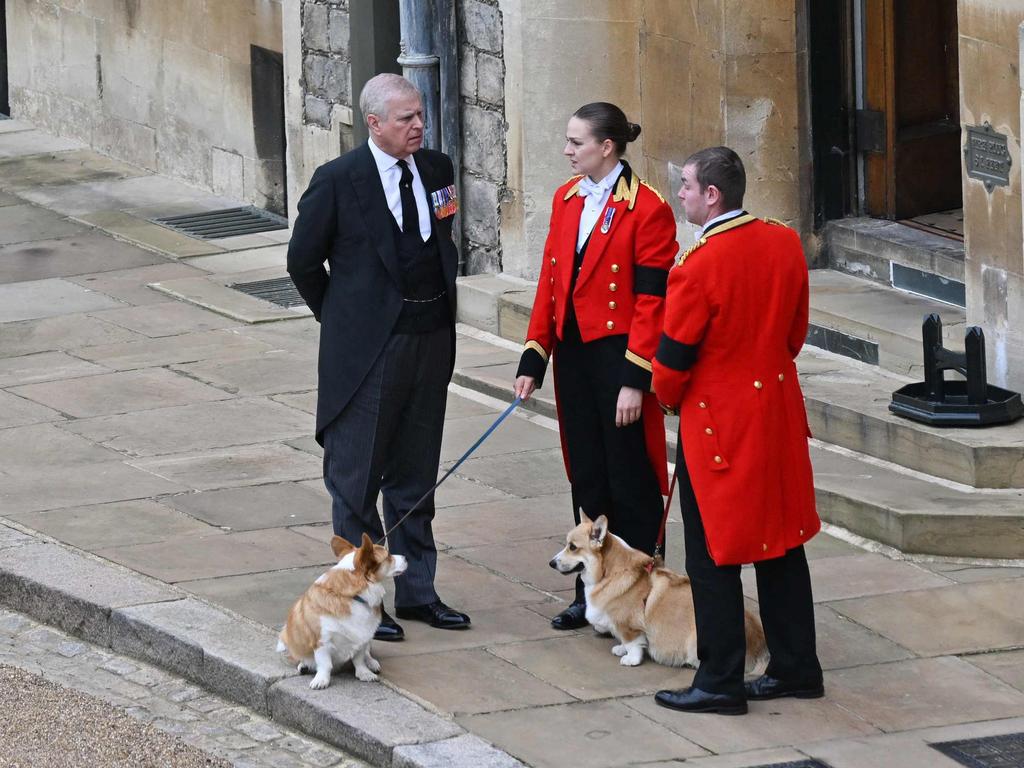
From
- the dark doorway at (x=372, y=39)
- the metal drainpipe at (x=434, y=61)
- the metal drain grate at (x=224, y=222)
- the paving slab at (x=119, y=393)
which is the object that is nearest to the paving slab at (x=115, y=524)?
the paving slab at (x=119, y=393)

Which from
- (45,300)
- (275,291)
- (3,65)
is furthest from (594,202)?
(3,65)

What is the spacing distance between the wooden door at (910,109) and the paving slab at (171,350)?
3.59 meters

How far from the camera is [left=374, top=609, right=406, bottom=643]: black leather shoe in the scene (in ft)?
23.1

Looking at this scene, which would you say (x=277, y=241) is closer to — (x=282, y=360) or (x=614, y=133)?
(x=282, y=360)

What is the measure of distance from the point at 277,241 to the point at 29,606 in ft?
22.4

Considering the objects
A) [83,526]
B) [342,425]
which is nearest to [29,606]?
[83,526]

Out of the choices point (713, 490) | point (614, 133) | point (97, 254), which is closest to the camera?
point (713, 490)

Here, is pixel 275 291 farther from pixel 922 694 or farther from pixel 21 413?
pixel 922 694

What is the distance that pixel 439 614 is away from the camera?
720 cm

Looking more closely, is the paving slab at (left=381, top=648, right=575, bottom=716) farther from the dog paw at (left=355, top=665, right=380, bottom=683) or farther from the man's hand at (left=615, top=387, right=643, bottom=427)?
the man's hand at (left=615, top=387, right=643, bottom=427)

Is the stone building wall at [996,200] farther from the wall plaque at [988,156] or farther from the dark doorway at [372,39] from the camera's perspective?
the dark doorway at [372,39]

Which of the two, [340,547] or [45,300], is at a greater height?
[45,300]

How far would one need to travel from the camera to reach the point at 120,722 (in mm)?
6566

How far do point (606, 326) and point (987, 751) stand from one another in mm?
1904
